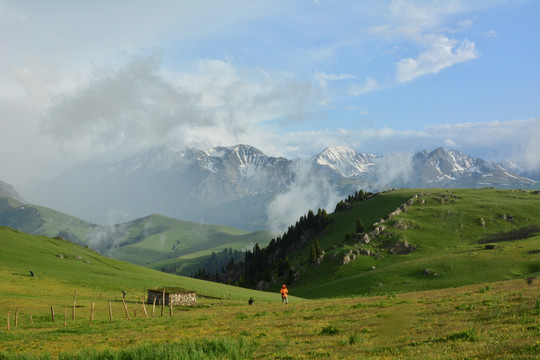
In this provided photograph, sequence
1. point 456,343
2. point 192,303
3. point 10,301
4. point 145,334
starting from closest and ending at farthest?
1. point 456,343
2. point 145,334
3. point 10,301
4. point 192,303

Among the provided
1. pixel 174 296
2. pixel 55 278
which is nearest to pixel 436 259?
pixel 174 296

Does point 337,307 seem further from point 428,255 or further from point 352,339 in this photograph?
point 428,255

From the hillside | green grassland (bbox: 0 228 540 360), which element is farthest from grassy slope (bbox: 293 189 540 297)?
green grassland (bbox: 0 228 540 360)

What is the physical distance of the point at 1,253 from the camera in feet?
369

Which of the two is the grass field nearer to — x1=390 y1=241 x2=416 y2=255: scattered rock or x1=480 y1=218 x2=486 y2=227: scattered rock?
x1=390 y1=241 x2=416 y2=255: scattered rock

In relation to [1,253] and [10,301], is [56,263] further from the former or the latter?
[10,301]

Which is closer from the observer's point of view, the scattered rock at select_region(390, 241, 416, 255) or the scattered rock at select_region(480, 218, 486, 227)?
the scattered rock at select_region(390, 241, 416, 255)

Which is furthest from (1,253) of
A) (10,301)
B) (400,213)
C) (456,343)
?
(400,213)

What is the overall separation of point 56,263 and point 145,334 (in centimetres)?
9301

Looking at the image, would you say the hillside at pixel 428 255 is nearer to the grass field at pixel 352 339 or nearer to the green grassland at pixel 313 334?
the green grassland at pixel 313 334

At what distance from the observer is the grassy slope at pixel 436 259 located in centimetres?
10875

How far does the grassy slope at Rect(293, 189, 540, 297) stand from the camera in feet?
357

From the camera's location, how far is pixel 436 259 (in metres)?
125

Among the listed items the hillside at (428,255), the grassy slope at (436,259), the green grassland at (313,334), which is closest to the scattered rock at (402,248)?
the hillside at (428,255)
